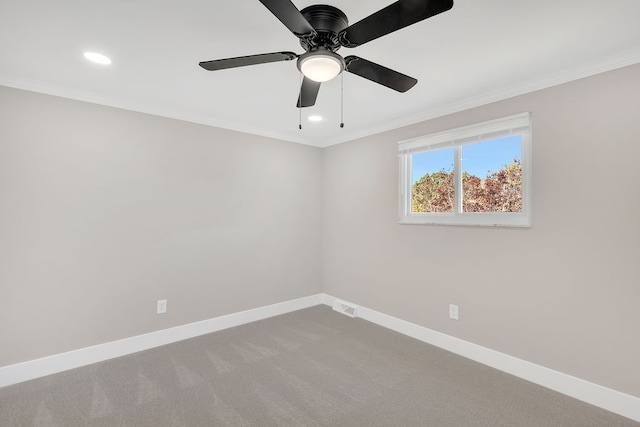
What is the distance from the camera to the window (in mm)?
2484

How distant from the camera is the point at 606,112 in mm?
2037

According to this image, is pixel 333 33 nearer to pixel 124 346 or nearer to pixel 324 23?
pixel 324 23

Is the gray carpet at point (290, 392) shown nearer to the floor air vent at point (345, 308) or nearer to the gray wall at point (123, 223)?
the gray wall at point (123, 223)

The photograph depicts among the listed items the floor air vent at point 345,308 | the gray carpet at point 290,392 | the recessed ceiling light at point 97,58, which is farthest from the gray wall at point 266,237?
the recessed ceiling light at point 97,58

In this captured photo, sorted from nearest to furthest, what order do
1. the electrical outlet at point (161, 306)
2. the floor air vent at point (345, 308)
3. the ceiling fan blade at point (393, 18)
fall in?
1. the ceiling fan blade at point (393, 18)
2. the electrical outlet at point (161, 306)
3. the floor air vent at point (345, 308)

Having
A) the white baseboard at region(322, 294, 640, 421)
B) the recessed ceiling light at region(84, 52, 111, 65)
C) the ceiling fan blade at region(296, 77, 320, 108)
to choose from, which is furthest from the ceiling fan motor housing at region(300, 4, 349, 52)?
the white baseboard at region(322, 294, 640, 421)

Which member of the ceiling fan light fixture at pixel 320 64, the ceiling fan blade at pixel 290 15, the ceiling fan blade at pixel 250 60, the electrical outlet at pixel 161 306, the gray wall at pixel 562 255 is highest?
the ceiling fan blade at pixel 290 15

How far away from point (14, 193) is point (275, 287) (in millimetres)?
2614

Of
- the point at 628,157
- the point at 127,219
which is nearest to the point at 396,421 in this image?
the point at 628,157

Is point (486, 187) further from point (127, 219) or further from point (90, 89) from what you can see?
point (90, 89)

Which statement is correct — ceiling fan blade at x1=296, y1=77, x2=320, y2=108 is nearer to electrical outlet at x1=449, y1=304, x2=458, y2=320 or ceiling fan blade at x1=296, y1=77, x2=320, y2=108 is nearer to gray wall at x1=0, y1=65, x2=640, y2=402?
gray wall at x1=0, y1=65, x2=640, y2=402

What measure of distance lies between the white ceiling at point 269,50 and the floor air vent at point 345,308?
7.86 ft

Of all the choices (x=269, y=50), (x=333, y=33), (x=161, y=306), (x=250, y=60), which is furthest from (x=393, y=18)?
(x=161, y=306)

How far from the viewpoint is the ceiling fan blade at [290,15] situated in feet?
3.76
